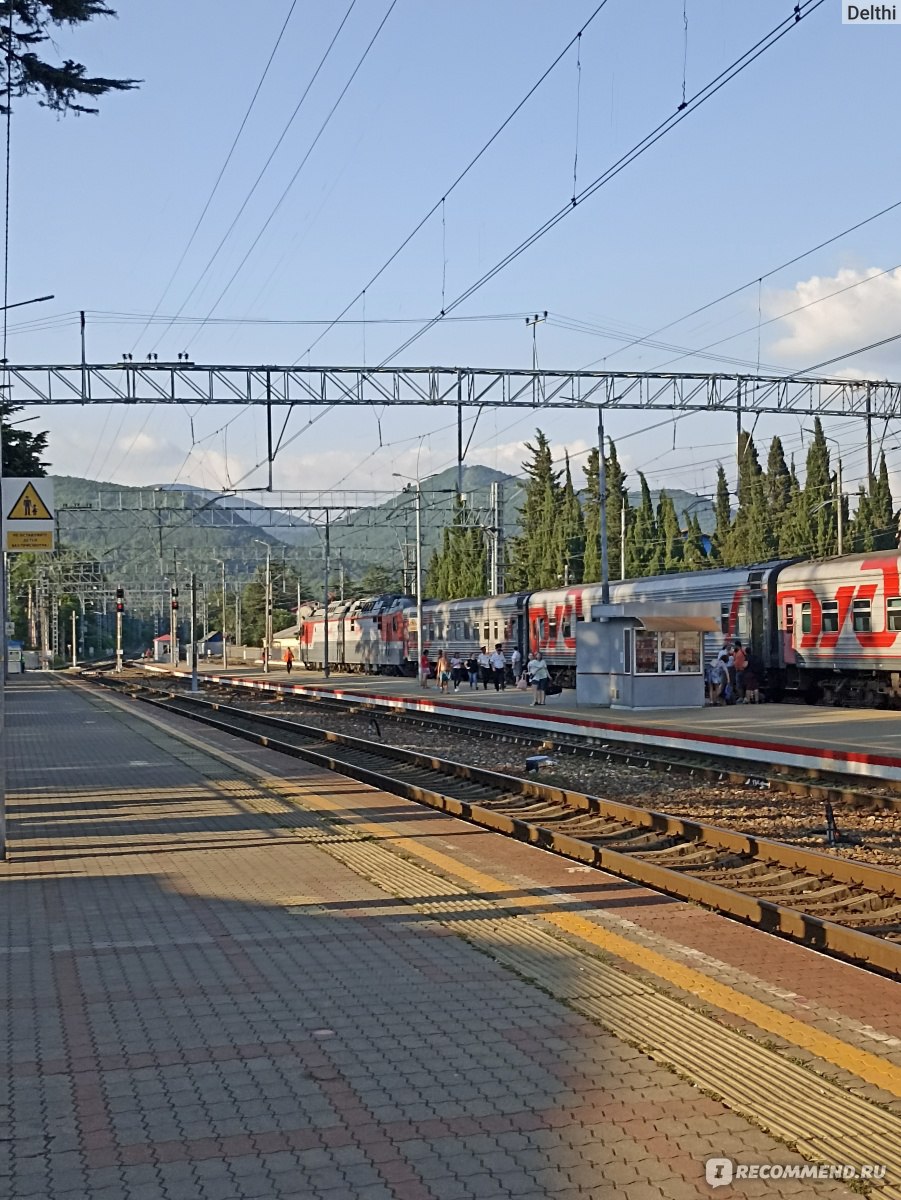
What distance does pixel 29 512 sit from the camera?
42.6ft

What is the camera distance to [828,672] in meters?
32.8

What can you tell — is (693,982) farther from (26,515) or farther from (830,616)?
(830,616)

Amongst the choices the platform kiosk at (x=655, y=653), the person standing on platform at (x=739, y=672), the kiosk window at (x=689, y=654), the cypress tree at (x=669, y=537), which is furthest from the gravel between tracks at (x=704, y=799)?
the cypress tree at (x=669, y=537)

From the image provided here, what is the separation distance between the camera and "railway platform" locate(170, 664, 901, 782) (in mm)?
19875

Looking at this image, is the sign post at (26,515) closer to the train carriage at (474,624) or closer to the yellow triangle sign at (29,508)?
the yellow triangle sign at (29,508)

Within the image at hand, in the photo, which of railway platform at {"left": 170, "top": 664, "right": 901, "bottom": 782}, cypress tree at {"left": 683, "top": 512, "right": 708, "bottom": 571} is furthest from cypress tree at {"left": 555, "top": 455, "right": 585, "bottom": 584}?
railway platform at {"left": 170, "top": 664, "right": 901, "bottom": 782}

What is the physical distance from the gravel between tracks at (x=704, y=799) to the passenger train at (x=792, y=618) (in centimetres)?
891

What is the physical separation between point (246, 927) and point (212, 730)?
79.1ft

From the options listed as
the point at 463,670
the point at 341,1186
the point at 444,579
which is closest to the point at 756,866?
the point at 341,1186

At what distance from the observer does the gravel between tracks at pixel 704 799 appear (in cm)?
1318

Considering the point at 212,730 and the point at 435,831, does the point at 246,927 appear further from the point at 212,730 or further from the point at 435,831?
the point at 212,730
